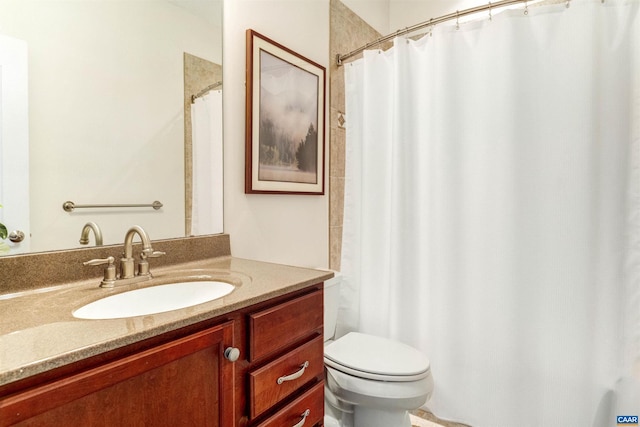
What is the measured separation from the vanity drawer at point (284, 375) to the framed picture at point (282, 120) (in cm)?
74

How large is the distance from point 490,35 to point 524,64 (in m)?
0.21

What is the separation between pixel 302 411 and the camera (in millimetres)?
1017

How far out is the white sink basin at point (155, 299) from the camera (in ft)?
2.89

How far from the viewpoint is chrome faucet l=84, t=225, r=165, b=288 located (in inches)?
37.7

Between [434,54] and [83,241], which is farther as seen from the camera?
[434,54]

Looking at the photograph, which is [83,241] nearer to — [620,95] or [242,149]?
[242,149]

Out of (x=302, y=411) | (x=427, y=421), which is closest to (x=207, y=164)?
(x=302, y=411)

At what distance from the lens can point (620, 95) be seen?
4.39 feet

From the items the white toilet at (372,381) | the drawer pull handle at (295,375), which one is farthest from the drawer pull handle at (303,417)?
the white toilet at (372,381)

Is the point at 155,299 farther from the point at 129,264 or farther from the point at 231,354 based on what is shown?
the point at 231,354

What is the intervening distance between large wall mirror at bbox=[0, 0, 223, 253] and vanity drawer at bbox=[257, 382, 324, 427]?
0.70 metres

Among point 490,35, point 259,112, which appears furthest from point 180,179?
point 490,35

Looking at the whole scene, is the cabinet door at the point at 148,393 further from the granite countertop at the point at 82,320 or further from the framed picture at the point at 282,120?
the framed picture at the point at 282,120

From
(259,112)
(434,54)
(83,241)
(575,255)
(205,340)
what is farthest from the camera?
(434,54)
